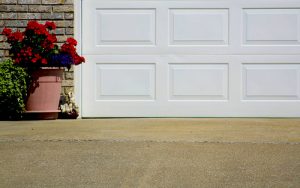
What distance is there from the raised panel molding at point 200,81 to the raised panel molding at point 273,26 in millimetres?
562

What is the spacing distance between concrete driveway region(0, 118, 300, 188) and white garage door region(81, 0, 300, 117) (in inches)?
51.4

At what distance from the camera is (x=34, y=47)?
25.0 ft

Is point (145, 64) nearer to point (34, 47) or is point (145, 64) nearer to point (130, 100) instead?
point (130, 100)

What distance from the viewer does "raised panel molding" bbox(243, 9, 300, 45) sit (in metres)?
8.25

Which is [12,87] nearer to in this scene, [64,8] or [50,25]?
[50,25]

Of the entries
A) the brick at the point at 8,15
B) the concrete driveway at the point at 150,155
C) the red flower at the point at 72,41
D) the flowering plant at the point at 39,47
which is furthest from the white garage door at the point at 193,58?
the concrete driveway at the point at 150,155

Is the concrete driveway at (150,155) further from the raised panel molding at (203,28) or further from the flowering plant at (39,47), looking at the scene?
the raised panel molding at (203,28)

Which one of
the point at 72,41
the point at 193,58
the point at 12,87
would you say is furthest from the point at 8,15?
the point at 193,58

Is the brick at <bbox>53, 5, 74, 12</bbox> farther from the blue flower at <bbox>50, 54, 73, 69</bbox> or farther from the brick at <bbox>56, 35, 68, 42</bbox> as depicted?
the blue flower at <bbox>50, 54, 73, 69</bbox>

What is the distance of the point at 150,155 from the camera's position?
4809 mm

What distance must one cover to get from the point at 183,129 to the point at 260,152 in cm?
166

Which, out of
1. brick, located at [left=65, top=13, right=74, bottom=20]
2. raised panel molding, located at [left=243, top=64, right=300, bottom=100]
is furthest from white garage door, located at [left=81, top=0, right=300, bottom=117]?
brick, located at [left=65, top=13, right=74, bottom=20]

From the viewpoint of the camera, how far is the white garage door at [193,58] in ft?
27.1

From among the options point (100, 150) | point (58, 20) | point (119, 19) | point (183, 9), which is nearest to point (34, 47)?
point (58, 20)
